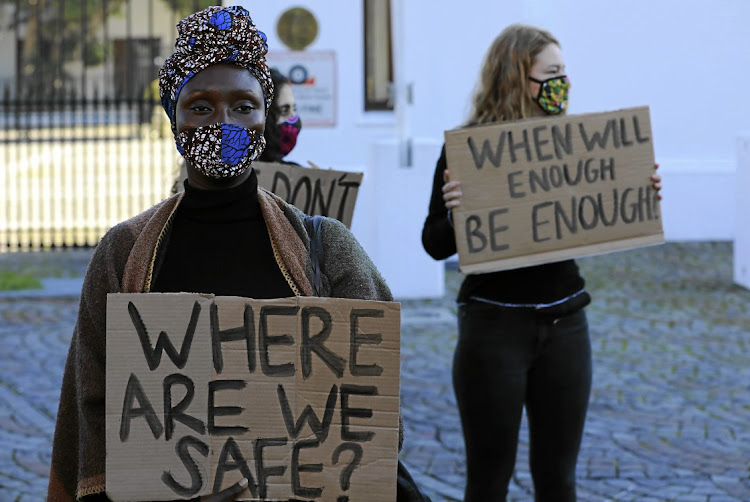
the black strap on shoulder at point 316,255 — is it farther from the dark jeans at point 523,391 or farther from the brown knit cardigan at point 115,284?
the dark jeans at point 523,391

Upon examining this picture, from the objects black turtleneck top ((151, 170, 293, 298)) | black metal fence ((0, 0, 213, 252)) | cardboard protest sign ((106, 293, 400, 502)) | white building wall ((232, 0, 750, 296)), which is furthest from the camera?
black metal fence ((0, 0, 213, 252))

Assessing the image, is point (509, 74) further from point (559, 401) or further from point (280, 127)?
point (559, 401)

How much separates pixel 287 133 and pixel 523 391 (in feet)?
5.02

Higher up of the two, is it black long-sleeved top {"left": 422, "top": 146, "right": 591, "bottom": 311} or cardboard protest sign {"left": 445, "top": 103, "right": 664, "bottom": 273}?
cardboard protest sign {"left": 445, "top": 103, "right": 664, "bottom": 273}

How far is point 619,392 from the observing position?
25.8 feet

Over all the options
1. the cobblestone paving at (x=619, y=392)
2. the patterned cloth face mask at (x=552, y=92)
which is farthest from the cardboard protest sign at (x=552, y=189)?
the cobblestone paving at (x=619, y=392)

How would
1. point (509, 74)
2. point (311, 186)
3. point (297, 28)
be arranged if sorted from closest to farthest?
point (509, 74), point (311, 186), point (297, 28)

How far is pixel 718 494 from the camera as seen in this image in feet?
19.1

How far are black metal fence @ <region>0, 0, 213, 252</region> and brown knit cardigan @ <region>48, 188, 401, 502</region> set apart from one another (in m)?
11.3

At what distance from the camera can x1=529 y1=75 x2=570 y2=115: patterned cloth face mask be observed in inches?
173

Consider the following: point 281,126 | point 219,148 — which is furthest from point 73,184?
point 219,148

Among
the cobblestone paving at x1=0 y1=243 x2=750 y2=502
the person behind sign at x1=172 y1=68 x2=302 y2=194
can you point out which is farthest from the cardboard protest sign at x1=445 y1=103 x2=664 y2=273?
the cobblestone paving at x1=0 y1=243 x2=750 y2=502

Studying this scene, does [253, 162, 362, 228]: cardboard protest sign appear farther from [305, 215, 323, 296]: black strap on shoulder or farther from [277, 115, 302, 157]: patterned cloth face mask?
[305, 215, 323, 296]: black strap on shoulder

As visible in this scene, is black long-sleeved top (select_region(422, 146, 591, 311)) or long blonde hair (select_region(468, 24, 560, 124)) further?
long blonde hair (select_region(468, 24, 560, 124))
